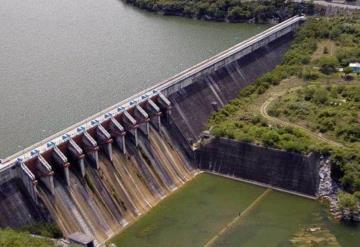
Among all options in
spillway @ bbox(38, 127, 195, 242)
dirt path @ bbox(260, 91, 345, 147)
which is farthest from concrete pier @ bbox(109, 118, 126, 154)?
dirt path @ bbox(260, 91, 345, 147)

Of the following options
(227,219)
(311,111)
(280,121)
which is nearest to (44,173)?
(227,219)

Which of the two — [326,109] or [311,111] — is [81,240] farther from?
[326,109]

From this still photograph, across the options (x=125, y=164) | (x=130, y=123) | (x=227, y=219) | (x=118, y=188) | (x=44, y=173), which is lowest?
(x=227, y=219)

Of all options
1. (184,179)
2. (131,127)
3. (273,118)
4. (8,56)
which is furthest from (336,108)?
Answer: (8,56)

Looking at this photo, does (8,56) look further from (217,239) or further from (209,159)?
(217,239)

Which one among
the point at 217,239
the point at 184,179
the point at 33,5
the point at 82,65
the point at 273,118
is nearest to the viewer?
the point at 217,239

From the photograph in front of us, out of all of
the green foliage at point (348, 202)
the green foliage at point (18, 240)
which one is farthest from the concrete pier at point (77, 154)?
the green foliage at point (348, 202)

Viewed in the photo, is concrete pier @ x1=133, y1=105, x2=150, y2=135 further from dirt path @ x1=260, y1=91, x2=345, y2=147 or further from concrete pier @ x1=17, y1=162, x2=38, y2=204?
concrete pier @ x1=17, y1=162, x2=38, y2=204
